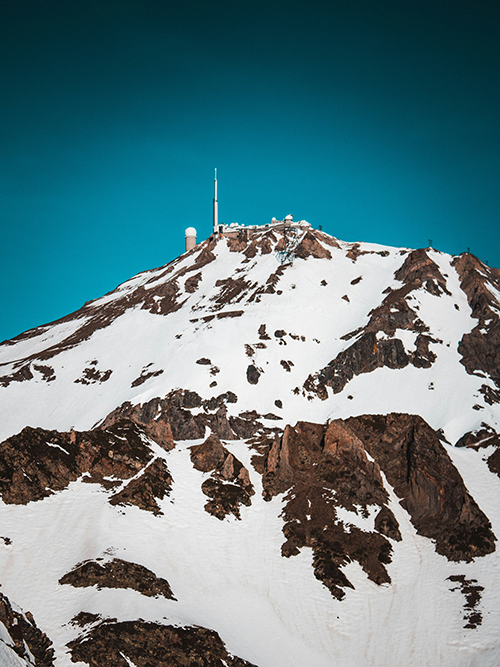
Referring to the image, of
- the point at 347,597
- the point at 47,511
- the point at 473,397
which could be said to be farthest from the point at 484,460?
the point at 47,511

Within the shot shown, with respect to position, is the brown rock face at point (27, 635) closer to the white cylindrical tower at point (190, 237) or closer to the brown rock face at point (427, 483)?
the brown rock face at point (427, 483)

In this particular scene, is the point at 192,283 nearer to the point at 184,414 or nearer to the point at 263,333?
the point at 263,333

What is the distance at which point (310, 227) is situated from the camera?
560 ft

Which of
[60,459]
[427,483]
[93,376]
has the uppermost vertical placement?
[93,376]

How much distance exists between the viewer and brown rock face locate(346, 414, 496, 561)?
53.6 metres

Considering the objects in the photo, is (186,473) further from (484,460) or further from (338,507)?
(484,460)

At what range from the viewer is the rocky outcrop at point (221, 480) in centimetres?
5684

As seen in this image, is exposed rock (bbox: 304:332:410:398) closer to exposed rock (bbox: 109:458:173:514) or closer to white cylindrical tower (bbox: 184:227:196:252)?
exposed rock (bbox: 109:458:173:514)

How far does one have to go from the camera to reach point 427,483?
2375 inches

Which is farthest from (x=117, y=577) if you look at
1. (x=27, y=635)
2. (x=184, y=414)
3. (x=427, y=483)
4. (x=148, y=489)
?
(x=184, y=414)

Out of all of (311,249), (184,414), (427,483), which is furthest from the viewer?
(311,249)

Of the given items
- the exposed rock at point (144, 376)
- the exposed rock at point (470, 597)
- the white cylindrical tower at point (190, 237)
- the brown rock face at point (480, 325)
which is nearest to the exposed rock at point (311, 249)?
the brown rock face at point (480, 325)

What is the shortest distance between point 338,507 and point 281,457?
10.2 metres

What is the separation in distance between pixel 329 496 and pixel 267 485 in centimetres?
776
